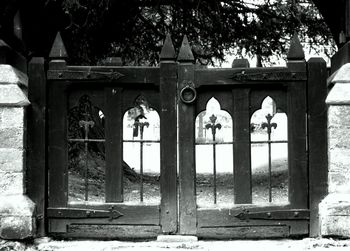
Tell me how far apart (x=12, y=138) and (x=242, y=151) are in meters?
1.95

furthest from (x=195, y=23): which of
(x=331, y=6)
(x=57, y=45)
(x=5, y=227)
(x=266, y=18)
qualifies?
(x=5, y=227)

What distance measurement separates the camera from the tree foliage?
351 inches

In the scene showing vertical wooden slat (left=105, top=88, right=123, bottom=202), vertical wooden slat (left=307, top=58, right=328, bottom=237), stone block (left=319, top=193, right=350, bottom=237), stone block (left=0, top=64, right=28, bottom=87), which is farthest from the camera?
vertical wooden slat (left=105, top=88, right=123, bottom=202)

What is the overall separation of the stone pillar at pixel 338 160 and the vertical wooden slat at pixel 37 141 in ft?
7.81

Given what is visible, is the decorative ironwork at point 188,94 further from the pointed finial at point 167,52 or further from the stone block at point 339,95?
the stone block at point 339,95

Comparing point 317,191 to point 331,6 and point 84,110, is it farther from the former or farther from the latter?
point 84,110

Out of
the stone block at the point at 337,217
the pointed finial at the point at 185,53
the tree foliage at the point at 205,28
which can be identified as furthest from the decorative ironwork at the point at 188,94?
the tree foliage at the point at 205,28

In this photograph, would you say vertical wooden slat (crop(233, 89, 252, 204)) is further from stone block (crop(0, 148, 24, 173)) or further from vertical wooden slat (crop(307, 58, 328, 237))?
stone block (crop(0, 148, 24, 173))

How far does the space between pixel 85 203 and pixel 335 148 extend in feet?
7.14

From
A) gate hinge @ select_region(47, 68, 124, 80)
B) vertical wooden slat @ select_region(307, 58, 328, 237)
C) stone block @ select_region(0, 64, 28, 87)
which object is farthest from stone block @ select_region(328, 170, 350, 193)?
stone block @ select_region(0, 64, 28, 87)

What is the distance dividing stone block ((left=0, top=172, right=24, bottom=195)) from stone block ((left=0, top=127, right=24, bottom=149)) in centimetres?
24

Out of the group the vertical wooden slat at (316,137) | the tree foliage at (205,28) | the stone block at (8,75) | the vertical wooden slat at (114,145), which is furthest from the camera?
the tree foliage at (205,28)

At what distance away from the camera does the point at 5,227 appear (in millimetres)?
4328

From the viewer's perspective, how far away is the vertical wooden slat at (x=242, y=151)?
4.54 metres
